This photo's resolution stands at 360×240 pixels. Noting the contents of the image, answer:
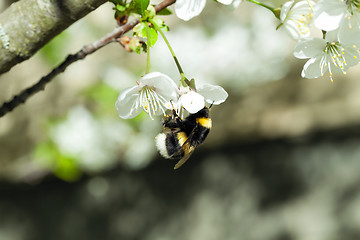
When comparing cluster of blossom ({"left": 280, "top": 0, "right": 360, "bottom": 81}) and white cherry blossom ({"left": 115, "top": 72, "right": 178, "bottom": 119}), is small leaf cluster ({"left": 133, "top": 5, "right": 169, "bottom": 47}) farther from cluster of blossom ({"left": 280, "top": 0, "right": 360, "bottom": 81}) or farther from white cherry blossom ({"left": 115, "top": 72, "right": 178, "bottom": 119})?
cluster of blossom ({"left": 280, "top": 0, "right": 360, "bottom": 81})

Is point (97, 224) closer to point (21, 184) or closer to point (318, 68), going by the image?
point (21, 184)

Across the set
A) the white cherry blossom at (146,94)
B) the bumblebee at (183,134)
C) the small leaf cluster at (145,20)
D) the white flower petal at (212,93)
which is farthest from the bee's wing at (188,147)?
the small leaf cluster at (145,20)

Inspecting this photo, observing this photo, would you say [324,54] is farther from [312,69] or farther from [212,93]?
[212,93]

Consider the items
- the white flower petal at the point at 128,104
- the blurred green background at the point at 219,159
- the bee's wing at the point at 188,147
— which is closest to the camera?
the white flower petal at the point at 128,104

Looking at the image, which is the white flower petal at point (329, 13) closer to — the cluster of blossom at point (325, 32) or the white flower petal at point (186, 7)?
the cluster of blossom at point (325, 32)

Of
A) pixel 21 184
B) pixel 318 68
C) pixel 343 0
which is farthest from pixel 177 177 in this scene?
pixel 343 0

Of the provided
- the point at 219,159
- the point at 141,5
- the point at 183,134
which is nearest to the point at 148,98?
the point at 183,134
